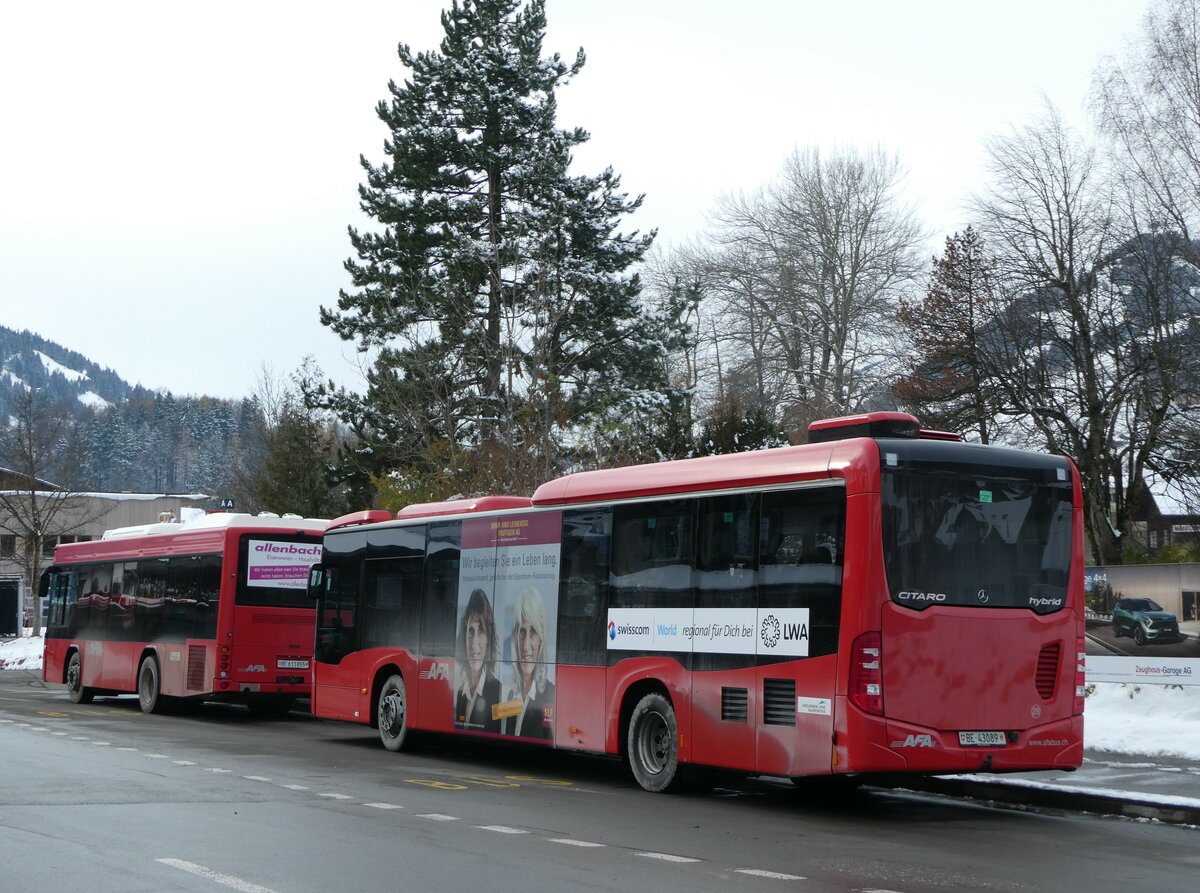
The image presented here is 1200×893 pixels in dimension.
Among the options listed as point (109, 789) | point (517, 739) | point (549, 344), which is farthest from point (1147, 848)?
point (549, 344)

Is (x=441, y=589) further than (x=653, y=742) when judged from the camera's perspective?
Yes

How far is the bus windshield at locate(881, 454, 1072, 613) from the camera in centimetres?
1220

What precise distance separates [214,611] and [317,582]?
3.74 meters

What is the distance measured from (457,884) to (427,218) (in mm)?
35304

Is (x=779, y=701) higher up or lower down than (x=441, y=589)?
lower down

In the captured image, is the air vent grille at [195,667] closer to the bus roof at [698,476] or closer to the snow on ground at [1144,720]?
the bus roof at [698,476]

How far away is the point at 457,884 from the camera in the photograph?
8.55 m

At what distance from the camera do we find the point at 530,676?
16312mm

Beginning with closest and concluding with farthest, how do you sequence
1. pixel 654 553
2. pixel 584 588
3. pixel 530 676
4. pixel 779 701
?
pixel 779 701 < pixel 654 553 < pixel 584 588 < pixel 530 676

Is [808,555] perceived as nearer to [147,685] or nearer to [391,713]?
[391,713]

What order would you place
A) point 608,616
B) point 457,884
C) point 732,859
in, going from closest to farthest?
point 457,884 → point 732,859 → point 608,616

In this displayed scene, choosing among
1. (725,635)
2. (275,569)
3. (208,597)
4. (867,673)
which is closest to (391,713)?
(275,569)

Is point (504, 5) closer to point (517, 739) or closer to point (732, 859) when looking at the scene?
point (517, 739)

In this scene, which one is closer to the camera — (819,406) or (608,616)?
(608,616)
